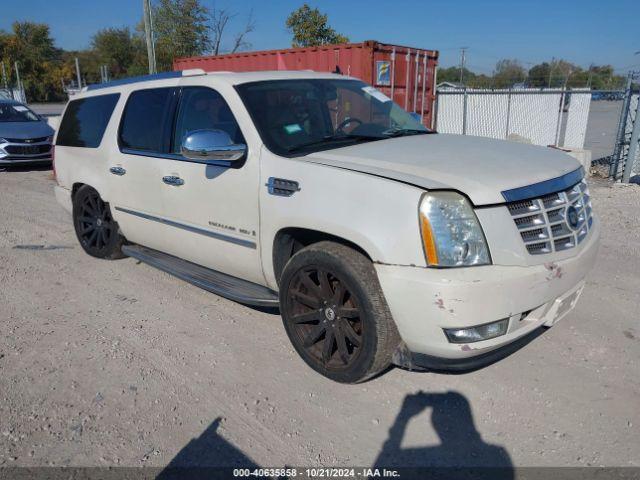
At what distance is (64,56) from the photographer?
227 ft

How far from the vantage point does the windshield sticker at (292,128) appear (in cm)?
362

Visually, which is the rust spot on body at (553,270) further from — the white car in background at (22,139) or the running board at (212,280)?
the white car in background at (22,139)

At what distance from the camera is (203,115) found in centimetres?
400

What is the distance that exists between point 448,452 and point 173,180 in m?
2.81

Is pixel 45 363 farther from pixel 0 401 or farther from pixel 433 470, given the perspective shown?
pixel 433 470

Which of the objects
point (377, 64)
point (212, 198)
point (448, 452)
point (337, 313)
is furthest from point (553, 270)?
point (377, 64)

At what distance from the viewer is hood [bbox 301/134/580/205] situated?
8.95 feet

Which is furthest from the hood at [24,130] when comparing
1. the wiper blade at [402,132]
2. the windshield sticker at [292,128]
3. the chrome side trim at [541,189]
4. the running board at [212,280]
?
the chrome side trim at [541,189]

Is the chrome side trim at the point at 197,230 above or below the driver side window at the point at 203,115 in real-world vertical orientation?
below

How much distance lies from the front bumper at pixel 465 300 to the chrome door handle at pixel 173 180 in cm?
200

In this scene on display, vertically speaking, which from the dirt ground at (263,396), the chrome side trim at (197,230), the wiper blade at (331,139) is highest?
the wiper blade at (331,139)

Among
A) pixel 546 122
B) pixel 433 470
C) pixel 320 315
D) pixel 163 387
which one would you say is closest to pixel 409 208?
pixel 320 315

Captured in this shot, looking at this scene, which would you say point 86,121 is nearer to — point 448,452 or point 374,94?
point 374,94

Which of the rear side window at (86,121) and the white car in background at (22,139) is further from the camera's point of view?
the white car in background at (22,139)
